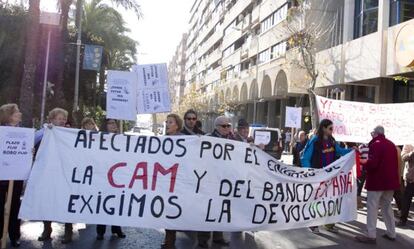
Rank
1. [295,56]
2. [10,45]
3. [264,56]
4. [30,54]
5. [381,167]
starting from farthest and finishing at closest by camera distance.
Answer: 1. [264,56]
2. [295,56]
3. [10,45]
4. [30,54]
5. [381,167]

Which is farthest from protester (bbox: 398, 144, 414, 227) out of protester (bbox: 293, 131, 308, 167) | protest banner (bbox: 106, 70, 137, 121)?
protest banner (bbox: 106, 70, 137, 121)

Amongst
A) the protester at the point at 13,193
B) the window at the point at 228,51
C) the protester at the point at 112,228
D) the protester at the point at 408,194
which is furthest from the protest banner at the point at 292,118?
the window at the point at 228,51

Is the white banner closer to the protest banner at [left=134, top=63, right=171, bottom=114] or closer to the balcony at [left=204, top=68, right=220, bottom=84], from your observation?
the protest banner at [left=134, top=63, right=171, bottom=114]

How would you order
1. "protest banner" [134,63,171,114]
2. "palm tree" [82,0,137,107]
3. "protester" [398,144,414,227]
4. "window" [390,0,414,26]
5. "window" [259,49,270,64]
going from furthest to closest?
1. "window" [259,49,270,64]
2. "palm tree" [82,0,137,107]
3. "window" [390,0,414,26]
4. "protest banner" [134,63,171,114]
5. "protester" [398,144,414,227]

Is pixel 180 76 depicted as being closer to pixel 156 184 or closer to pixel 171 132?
pixel 171 132

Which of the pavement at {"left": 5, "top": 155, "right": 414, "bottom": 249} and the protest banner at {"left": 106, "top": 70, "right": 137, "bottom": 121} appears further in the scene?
the protest banner at {"left": 106, "top": 70, "right": 137, "bottom": 121}

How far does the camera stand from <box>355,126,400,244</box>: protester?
8070 mm

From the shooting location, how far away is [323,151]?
881cm

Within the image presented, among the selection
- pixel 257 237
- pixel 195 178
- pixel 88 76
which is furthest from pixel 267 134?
pixel 88 76

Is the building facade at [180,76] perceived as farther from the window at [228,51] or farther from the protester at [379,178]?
the protester at [379,178]

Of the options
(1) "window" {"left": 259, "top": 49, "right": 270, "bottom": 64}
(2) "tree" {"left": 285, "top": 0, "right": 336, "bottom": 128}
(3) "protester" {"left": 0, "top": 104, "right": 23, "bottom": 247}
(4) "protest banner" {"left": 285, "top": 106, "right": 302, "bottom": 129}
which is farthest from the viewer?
(1) "window" {"left": 259, "top": 49, "right": 270, "bottom": 64}

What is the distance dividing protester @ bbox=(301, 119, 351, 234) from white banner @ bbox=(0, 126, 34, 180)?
449 cm

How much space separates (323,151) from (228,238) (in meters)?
2.19

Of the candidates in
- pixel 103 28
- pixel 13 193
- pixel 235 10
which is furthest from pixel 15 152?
pixel 235 10
